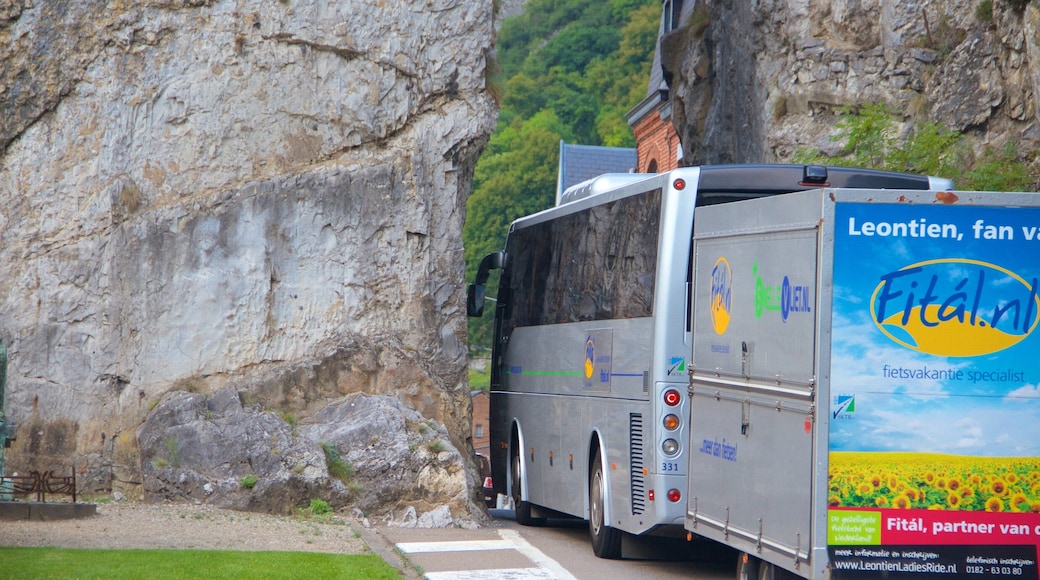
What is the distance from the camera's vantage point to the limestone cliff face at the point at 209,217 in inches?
615

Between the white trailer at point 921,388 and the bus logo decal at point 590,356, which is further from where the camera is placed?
the bus logo decal at point 590,356

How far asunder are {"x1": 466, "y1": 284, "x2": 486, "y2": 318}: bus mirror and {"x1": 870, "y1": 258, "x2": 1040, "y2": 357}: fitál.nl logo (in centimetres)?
957

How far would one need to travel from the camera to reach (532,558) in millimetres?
11852

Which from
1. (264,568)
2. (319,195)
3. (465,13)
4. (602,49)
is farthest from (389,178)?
(602,49)

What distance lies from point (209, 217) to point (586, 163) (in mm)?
41964

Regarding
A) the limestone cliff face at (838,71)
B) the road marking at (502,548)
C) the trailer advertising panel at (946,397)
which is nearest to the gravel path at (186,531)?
the road marking at (502,548)

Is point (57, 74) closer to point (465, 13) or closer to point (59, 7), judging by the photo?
A: point (59, 7)

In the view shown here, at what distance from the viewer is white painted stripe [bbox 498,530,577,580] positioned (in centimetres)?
1080

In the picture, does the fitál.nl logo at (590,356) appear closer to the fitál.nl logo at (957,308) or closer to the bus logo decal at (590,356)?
the bus logo decal at (590,356)

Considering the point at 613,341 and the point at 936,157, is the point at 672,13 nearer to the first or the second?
the point at 936,157

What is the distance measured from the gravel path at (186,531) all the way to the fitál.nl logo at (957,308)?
5580mm

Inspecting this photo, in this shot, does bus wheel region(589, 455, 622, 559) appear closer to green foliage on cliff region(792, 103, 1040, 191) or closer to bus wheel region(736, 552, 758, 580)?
bus wheel region(736, 552, 758, 580)

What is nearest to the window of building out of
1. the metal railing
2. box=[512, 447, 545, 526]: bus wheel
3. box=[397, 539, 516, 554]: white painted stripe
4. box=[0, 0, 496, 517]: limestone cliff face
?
box=[0, 0, 496, 517]: limestone cliff face

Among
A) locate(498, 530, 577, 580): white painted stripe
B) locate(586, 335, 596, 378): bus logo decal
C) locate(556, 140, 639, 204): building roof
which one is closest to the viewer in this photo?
locate(498, 530, 577, 580): white painted stripe
